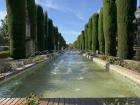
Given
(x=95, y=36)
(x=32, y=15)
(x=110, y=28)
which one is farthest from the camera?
(x=95, y=36)

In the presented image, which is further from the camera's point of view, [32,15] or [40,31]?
[40,31]

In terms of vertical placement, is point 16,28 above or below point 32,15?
below

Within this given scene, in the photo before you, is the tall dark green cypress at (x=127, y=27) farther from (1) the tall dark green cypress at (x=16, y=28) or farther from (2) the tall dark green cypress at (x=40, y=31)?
(2) the tall dark green cypress at (x=40, y=31)

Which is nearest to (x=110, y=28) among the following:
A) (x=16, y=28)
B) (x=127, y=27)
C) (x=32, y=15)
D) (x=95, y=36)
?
Answer: (x=127, y=27)

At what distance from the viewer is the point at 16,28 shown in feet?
89.4

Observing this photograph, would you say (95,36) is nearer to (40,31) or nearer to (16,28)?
(40,31)

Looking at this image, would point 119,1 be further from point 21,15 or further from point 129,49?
point 21,15

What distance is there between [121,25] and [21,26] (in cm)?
768

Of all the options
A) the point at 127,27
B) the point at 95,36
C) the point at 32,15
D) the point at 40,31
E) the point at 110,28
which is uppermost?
the point at 32,15

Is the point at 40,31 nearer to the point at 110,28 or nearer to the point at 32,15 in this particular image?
the point at 32,15

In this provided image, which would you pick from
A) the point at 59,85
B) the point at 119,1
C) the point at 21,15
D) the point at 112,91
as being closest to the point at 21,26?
the point at 21,15

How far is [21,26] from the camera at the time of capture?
90.2 feet

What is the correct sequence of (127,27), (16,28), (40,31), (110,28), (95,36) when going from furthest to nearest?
(95,36)
(40,31)
(110,28)
(16,28)
(127,27)

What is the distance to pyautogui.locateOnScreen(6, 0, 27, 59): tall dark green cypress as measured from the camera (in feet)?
89.4
